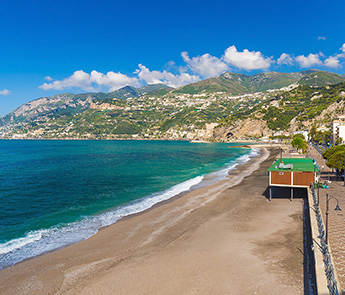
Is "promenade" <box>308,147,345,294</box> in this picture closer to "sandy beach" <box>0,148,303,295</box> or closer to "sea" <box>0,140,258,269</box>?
"sandy beach" <box>0,148,303,295</box>

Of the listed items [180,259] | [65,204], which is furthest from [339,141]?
[65,204]

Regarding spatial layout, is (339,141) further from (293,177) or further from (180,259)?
(180,259)

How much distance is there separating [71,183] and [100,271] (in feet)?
103

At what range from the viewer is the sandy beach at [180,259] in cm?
1212

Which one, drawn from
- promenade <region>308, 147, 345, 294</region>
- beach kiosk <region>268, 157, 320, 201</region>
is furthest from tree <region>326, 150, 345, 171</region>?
beach kiosk <region>268, 157, 320, 201</region>

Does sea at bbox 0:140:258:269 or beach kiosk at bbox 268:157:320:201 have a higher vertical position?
beach kiosk at bbox 268:157:320:201

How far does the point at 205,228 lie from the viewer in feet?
66.8

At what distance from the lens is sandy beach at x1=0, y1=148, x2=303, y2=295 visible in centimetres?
1212

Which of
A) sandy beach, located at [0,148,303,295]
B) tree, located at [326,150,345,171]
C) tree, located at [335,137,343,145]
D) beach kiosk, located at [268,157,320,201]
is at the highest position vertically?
tree, located at [335,137,343,145]

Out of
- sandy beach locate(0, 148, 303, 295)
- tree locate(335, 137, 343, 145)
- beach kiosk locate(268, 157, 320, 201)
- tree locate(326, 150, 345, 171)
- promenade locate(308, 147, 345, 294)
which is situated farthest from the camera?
tree locate(335, 137, 343, 145)

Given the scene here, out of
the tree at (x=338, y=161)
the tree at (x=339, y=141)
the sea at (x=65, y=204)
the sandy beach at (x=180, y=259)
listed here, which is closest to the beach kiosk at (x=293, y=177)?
the sandy beach at (x=180, y=259)

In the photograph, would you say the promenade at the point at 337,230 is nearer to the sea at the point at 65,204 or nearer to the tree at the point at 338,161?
the tree at the point at 338,161

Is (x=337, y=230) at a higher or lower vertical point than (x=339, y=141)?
lower

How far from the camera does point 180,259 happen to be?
48.8ft
